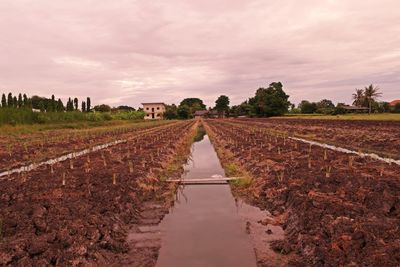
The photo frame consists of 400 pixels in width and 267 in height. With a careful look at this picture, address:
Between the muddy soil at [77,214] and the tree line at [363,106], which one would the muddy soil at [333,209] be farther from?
the tree line at [363,106]

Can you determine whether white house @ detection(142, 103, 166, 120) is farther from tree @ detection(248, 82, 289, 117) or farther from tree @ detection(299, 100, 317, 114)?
tree @ detection(299, 100, 317, 114)

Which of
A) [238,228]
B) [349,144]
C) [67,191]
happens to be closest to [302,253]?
[238,228]

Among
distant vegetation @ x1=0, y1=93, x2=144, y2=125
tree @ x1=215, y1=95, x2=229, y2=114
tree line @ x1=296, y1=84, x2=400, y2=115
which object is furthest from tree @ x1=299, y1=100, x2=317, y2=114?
distant vegetation @ x1=0, y1=93, x2=144, y2=125

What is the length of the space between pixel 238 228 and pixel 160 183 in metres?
4.05

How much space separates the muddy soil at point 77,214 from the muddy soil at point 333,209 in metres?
2.44

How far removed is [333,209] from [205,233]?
2416mm

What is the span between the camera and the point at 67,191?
7.82m

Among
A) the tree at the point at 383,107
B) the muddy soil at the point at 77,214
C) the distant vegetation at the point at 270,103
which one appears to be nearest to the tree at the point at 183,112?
the distant vegetation at the point at 270,103

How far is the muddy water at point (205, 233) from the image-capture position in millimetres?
4966

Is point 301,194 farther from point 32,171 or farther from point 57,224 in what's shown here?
point 32,171

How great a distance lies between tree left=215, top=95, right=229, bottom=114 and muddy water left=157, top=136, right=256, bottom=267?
11104 cm

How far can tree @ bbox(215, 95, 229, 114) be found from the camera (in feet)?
397

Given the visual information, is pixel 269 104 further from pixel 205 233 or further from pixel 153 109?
pixel 205 233

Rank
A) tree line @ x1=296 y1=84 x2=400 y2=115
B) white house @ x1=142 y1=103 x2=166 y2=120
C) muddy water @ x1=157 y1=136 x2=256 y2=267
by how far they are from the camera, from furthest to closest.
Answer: white house @ x1=142 y1=103 x2=166 y2=120
tree line @ x1=296 y1=84 x2=400 y2=115
muddy water @ x1=157 y1=136 x2=256 y2=267
